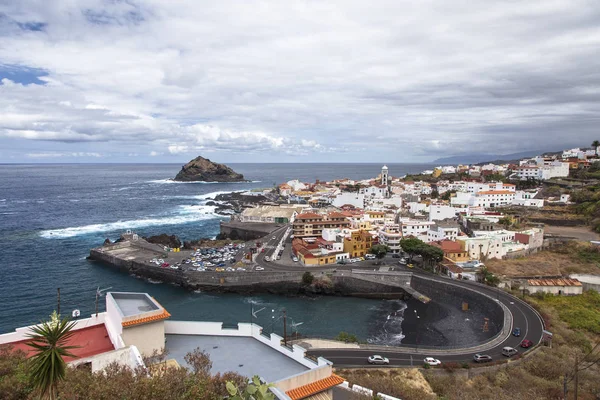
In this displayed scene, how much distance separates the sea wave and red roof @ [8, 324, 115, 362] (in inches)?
2147

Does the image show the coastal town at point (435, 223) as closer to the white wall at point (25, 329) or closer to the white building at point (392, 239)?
the white building at point (392, 239)

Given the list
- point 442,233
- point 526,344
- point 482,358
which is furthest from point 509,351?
point 442,233

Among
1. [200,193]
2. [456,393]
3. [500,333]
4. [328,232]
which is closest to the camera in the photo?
[456,393]

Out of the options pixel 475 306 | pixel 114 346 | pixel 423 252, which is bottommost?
pixel 475 306

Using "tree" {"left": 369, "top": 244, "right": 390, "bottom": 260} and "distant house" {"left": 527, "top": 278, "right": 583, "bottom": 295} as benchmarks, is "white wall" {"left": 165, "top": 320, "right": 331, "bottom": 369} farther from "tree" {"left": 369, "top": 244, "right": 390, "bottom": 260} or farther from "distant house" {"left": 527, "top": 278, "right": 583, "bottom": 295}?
"tree" {"left": 369, "top": 244, "right": 390, "bottom": 260}

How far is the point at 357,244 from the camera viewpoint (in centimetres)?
4562

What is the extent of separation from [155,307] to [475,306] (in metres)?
27.1

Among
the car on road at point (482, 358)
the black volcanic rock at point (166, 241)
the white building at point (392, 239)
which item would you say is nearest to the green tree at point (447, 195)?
the white building at point (392, 239)

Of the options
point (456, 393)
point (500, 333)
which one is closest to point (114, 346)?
point (456, 393)

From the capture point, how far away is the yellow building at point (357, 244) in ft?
149

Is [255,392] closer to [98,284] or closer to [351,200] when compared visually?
[98,284]

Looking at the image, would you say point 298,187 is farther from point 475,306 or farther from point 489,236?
point 475,306

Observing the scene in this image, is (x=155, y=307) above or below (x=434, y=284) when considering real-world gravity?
above

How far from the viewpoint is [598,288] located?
32.7 meters
